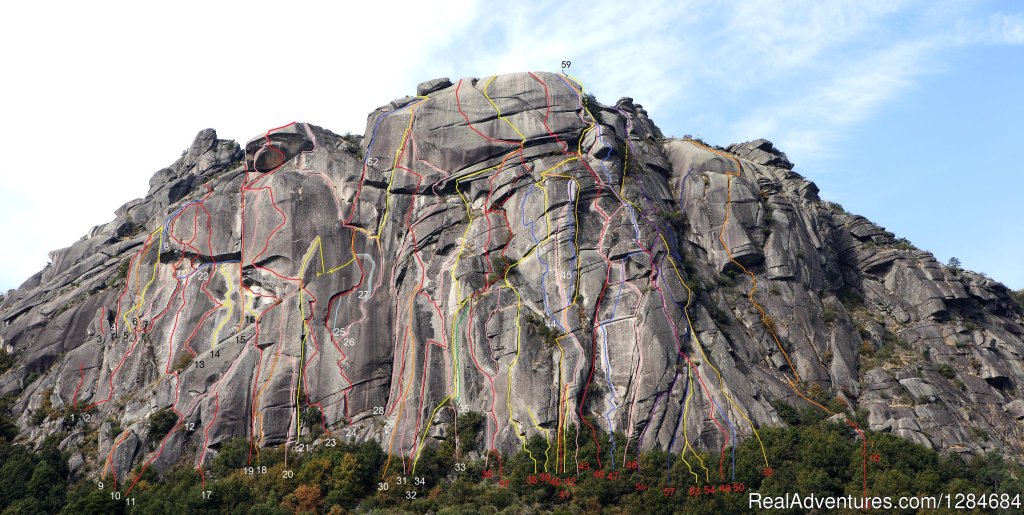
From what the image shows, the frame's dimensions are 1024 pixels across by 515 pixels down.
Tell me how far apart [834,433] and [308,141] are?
54568 millimetres

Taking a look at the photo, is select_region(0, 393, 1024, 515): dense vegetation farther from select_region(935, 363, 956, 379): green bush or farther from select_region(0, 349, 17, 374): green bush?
select_region(0, 349, 17, 374): green bush

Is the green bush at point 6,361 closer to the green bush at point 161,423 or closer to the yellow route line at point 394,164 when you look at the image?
the green bush at point 161,423

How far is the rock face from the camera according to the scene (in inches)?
2489

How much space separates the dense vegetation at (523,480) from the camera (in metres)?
54.9

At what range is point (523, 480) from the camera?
57531mm

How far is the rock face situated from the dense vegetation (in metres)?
1.76

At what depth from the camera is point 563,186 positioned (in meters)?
72.7

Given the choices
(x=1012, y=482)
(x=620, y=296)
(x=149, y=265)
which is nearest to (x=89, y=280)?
(x=149, y=265)

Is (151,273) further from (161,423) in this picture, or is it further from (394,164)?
(394,164)

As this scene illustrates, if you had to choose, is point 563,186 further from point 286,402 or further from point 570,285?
point 286,402

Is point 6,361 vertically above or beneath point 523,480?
above

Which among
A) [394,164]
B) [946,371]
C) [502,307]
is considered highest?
[394,164]

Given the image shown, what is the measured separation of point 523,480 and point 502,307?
14.5 metres

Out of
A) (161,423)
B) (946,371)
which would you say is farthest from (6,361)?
(946,371)
